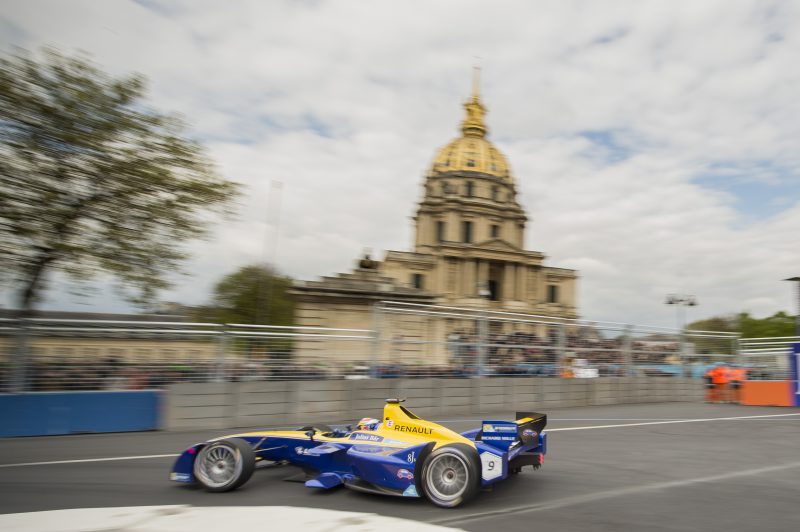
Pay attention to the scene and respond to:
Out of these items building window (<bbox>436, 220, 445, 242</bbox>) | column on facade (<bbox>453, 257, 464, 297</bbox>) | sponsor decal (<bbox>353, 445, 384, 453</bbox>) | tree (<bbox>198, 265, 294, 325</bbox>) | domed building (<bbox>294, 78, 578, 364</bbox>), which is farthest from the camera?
building window (<bbox>436, 220, 445, 242</bbox>)

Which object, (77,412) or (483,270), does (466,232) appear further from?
(77,412)

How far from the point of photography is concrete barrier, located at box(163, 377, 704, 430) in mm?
11750

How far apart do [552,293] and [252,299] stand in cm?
6243

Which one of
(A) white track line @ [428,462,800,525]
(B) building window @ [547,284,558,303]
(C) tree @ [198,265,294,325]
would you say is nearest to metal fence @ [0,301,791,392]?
(A) white track line @ [428,462,800,525]

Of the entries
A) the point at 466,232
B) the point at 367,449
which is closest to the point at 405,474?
the point at 367,449

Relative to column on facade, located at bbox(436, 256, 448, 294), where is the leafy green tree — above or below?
below

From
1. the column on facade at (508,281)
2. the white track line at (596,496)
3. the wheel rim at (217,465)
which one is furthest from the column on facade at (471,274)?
the wheel rim at (217,465)

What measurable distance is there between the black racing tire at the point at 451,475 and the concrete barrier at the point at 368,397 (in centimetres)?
712

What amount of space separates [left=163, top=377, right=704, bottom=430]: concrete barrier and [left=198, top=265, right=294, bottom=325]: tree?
32.8 m

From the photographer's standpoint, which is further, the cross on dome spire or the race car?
the cross on dome spire

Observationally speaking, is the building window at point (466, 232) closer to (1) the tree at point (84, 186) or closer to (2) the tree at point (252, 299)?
(2) the tree at point (252, 299)

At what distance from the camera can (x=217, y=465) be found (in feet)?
21.2

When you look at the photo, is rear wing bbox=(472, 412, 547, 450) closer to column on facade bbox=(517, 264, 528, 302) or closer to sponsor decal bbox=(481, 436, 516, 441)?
sponsor decal bbox=(481, 436, 516, 441)

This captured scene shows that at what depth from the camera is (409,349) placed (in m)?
14.5
